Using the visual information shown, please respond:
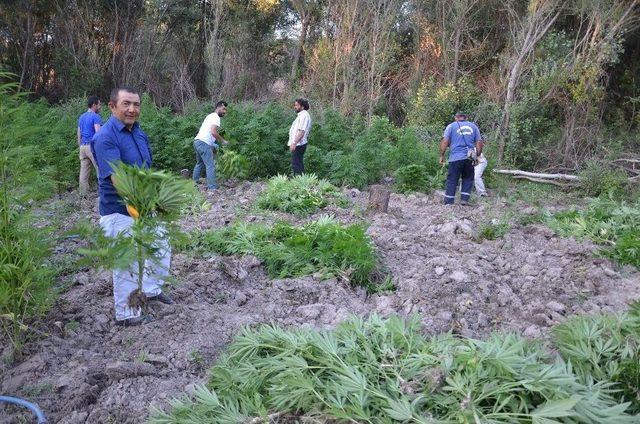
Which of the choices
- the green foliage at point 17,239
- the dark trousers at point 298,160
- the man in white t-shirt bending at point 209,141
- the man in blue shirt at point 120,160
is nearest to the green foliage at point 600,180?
the dark trousers at point 298,160

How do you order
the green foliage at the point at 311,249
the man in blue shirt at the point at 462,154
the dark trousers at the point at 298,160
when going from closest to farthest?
the green foliage at the point at 311,249
the man in blue shirt at the point at 462,154
the dark trousers at the point at 298,160

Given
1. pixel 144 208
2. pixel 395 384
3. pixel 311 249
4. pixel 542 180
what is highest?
pixel 144 208

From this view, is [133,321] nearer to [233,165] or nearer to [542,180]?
[233,165]

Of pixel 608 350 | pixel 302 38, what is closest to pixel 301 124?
pixel 608 350

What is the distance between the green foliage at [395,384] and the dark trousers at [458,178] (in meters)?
7.10

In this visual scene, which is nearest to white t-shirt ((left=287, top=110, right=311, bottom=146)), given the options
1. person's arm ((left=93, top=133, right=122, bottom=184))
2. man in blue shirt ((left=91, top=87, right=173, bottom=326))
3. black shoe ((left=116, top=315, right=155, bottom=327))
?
man in blue shirt ((left=91, top=87, right=173, bottom=326))

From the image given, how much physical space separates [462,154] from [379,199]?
7.66 feet

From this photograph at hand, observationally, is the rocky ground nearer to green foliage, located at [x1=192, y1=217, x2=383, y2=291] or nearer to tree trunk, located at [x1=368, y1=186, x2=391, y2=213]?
green foliage, located at [x1=192, y1=217, x2=383, y2=291]

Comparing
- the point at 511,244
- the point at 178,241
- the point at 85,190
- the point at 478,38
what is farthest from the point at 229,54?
the point at 178,241

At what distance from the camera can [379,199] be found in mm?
8453

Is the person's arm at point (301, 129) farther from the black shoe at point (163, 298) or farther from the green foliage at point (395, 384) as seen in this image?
the green foliage at point (395, 384)

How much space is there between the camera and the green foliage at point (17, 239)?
11.9 ft

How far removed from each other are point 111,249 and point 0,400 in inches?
44.1

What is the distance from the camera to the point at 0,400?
10.8ft
